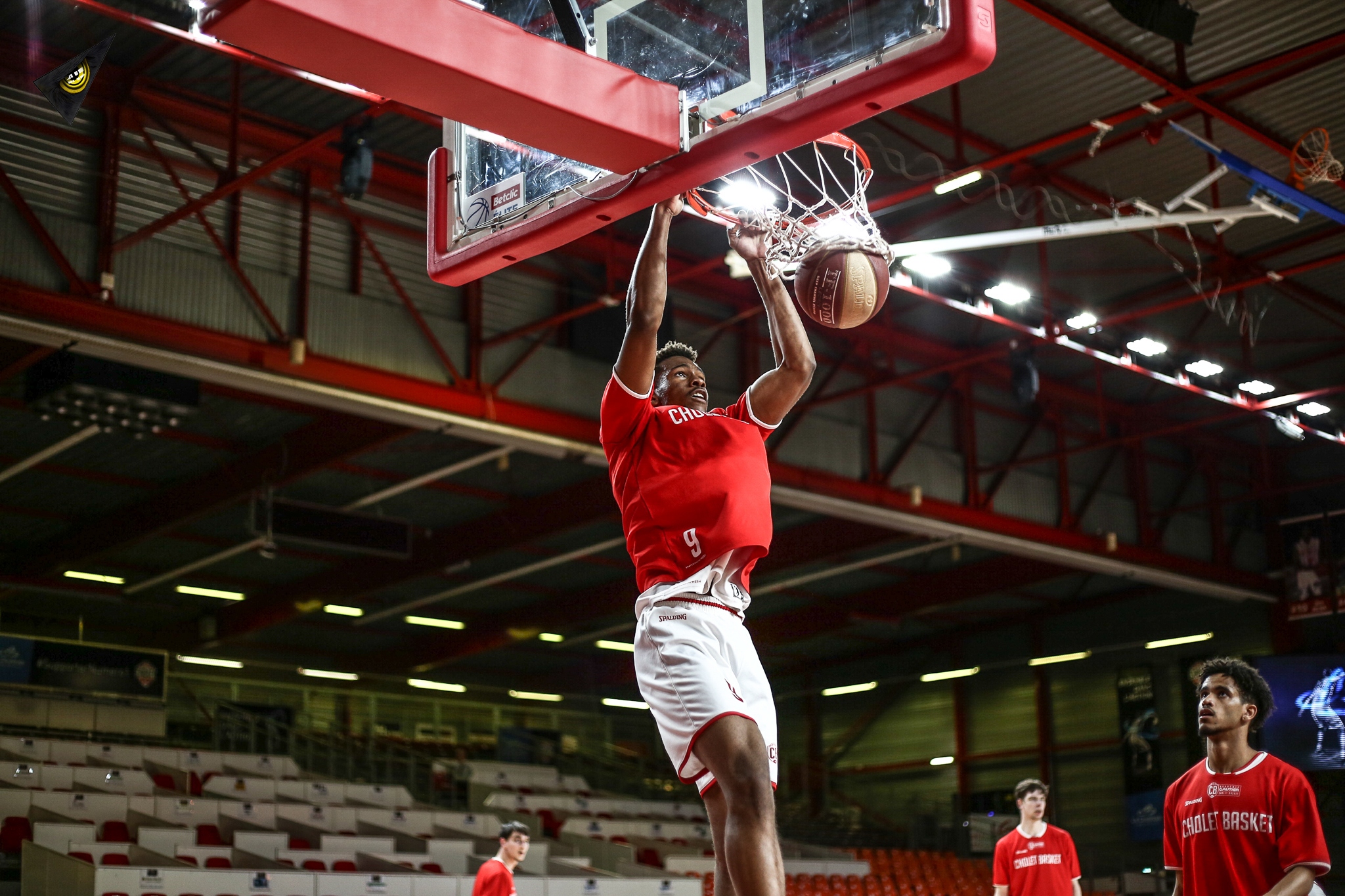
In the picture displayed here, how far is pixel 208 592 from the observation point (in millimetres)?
26609

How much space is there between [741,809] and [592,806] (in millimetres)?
23159

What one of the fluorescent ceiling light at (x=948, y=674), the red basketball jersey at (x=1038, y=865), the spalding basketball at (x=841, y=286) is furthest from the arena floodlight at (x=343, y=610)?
the spalding basketball at (x=841, y=286)

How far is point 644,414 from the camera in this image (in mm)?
4941

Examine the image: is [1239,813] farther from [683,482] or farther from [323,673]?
[323,673]

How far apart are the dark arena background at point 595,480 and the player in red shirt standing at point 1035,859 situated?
16.9ft

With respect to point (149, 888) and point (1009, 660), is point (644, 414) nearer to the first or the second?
point (149, 888)

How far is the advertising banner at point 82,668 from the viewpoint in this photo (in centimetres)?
2500

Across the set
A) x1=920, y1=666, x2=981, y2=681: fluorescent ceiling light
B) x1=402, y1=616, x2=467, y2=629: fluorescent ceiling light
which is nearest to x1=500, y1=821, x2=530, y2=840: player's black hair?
x1=402, y1=616, x2=467, y2=629: fluorescent ceiling light

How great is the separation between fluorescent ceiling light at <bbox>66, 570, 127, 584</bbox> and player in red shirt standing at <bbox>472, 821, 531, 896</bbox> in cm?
1603

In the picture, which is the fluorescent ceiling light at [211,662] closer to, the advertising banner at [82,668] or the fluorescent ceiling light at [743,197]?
the advertising banner at [82,668]

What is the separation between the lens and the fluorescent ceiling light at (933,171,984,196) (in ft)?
44.5

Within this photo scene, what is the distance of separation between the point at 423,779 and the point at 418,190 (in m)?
14.2

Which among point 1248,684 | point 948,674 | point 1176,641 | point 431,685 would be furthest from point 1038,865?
point 431,685

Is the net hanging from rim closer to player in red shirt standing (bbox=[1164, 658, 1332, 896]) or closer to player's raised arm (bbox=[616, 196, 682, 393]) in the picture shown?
player's raised arm (bbox=[616, 196, 682, 393])
